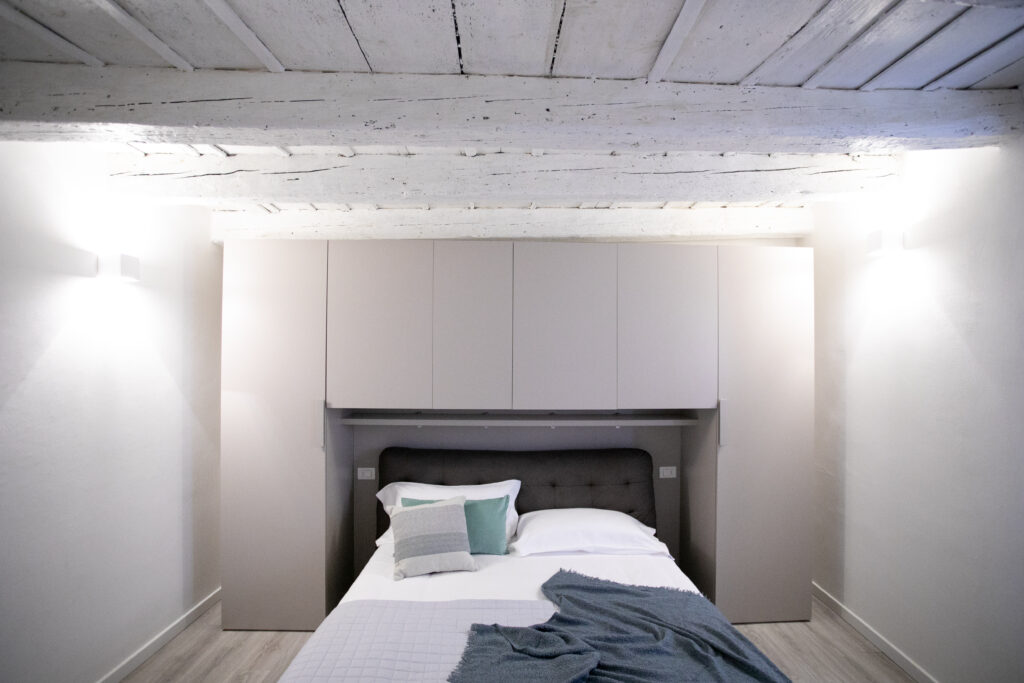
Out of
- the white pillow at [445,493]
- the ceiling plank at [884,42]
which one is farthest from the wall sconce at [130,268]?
the ceiling plank at [884,42]

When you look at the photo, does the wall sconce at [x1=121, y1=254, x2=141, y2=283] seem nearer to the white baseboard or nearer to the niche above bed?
the niche above bed

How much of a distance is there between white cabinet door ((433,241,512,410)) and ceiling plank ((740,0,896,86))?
1603mm

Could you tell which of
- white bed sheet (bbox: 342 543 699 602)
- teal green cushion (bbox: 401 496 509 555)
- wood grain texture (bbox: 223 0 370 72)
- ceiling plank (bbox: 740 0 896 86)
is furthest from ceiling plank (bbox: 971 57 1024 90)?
teal green cushion (bbox: 401 496 509 555)

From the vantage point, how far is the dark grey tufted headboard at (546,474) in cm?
Result: 331

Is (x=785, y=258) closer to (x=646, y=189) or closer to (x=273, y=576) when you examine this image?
(x=646, y=189)

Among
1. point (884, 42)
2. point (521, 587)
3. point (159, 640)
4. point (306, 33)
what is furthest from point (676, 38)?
point (159, 640)

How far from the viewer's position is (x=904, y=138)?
2.02 m

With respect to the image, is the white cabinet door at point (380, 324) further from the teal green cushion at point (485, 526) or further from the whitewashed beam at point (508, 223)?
the teal green cushion at point (485, 526)

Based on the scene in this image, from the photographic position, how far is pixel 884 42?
5.47ft

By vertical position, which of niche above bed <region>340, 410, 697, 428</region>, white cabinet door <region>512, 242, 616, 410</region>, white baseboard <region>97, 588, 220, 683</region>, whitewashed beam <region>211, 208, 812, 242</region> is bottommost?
white baseboard <region>97, 588, 220, 683</region>

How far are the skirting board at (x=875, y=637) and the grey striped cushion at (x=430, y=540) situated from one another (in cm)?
212

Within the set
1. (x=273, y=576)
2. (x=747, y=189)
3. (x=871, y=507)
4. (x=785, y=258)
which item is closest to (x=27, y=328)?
(x=273, y=576)

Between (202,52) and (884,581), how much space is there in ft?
12.3

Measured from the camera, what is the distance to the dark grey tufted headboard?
331cm
